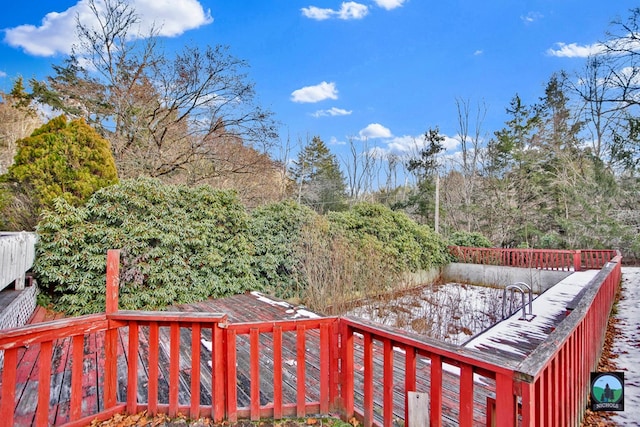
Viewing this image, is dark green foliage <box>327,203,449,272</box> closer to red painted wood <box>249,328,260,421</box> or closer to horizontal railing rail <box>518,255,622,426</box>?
horizontal railing rail <box>518,255,622,426</box>

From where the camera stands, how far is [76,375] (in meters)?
2.01

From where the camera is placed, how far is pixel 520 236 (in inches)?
621

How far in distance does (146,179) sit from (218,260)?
1.99m

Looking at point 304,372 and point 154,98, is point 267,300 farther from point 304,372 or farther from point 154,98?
point 154,98

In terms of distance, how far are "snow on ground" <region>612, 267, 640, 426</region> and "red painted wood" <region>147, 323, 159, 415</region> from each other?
3.61 meters

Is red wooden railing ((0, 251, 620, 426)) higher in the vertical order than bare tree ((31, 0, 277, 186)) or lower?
lower

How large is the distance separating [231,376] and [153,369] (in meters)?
0.58

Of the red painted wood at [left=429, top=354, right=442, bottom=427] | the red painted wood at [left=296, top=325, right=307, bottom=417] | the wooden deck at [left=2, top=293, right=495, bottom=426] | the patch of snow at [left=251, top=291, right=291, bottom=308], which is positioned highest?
the red painted wood at [left=429, top=354, right=442, bottom=427]

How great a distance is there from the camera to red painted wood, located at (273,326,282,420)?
7.11ft

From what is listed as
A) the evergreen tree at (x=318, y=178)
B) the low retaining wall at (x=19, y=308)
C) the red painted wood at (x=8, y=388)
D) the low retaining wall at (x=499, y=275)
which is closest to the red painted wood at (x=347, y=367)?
the red painted wood at (x=8, y=388)

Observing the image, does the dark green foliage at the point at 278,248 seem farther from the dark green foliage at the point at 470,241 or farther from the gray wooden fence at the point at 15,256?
the dark green foliage at the point at 470,241

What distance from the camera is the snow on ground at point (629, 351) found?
2.62 metres

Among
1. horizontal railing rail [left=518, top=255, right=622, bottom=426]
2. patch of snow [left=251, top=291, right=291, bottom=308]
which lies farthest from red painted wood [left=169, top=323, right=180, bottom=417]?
patch of snow [left=251, top=291, right=291, bottom=308]

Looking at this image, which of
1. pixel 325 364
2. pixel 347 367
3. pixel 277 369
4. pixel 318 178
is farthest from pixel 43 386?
pixel 318 178
